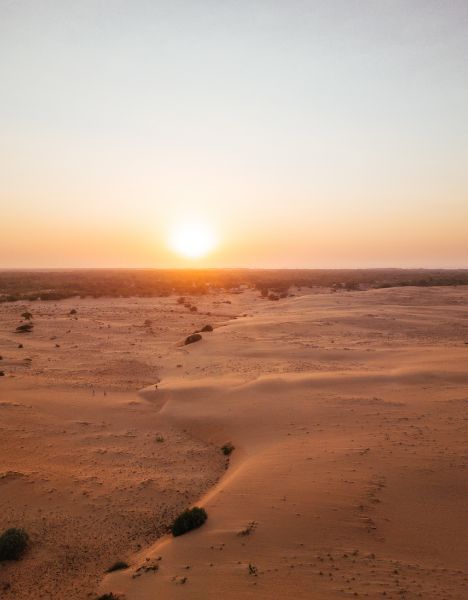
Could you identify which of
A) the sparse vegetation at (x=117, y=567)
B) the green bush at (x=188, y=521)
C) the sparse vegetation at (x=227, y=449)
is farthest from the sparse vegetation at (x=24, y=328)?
the sparse vegetation at (x=117, y=567)

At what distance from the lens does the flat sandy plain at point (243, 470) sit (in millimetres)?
6242

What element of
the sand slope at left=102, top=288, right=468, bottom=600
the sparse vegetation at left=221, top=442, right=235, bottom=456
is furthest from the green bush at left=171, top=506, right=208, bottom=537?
the sparse vegetation at left=221, top=442, right=235, bottom=456

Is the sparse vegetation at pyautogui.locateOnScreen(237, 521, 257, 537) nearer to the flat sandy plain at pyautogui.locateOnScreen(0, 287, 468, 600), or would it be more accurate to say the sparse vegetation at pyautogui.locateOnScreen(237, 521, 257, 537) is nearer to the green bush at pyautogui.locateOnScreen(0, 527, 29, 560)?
the flat sandy plain at pyautogui.locateOnScreen(0, 287, 468, 600)

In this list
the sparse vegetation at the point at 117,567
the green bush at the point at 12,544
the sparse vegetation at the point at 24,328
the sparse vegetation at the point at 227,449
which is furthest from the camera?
the sparse vegetation at the point at 24,328

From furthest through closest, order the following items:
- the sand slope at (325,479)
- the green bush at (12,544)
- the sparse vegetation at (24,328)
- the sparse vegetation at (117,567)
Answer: the sparse vegetation at (24,328), the green bush at (12,544), the sparse vegetation at (117,567), the sand slope at (325,479)

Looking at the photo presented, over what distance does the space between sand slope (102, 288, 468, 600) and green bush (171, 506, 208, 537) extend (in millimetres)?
144

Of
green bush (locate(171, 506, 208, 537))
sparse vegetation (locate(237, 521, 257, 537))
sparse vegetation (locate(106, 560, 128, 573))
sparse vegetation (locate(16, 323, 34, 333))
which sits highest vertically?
sparse vegetation (locate(16, 323, 34, 333))

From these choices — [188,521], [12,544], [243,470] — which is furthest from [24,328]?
[188,521]

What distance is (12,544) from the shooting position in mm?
7059

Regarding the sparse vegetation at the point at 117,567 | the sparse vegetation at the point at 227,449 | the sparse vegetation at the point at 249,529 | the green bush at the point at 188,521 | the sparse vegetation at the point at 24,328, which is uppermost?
the sparse vegetation at the point at 24,328

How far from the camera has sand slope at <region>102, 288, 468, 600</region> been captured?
5996 mm

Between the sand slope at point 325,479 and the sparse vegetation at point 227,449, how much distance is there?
0.88 ft

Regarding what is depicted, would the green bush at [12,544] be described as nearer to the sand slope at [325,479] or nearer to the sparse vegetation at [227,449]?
the sand slope at [325,479]

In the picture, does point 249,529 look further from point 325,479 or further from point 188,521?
point 325,479
